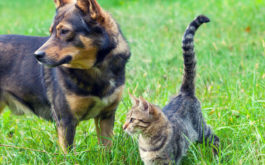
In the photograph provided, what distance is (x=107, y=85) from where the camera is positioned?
3830 mm

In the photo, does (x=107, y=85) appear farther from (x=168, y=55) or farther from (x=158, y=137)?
(x=168, y=55)

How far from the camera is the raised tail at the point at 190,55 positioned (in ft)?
11.9

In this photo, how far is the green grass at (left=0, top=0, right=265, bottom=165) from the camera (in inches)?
141

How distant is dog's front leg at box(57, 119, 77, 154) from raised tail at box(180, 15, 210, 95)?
1195 millimetres

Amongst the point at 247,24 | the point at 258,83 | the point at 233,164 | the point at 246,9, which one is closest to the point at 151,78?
the point at 258,83

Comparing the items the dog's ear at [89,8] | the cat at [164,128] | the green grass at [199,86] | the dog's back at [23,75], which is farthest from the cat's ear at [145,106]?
the dog's back at [23,75]

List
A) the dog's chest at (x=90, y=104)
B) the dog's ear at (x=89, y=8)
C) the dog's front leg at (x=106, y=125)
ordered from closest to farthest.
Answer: the dog's ear at (x=89, y=8) < the dog's chest at (x=90, y=104) < the dog's front leg at (x=106, y=125)

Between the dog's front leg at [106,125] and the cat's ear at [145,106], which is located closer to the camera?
the cat's ear at [145,106]

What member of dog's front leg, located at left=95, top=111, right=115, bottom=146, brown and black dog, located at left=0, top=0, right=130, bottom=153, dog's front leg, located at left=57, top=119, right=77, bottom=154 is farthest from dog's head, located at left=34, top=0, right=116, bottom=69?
dog's front leg, located at left=95, top=111, right=115, bottom=146

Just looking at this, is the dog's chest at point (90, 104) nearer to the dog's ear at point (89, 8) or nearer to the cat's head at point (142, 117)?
the cat's head at point (142, 117)

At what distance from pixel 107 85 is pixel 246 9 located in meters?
6.17

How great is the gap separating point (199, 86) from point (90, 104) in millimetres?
2031

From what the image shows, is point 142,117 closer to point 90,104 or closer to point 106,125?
point 90,104

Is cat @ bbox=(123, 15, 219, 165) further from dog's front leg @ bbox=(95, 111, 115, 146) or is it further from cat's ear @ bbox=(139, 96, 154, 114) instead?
dog's front leg @ bbox=(95, 111, 115, 146)
